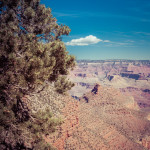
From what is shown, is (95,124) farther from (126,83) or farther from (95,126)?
(126,83)

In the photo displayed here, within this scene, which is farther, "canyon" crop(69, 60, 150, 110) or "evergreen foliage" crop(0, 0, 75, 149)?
"canyon" crop(69, 60, 150, 110)

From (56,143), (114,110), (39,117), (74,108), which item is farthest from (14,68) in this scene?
(114,110)

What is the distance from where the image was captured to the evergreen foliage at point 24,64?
14.5ft

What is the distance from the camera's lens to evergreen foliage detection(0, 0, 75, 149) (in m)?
4.43

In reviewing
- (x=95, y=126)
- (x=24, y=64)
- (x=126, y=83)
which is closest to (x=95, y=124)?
(x=95, y=126)

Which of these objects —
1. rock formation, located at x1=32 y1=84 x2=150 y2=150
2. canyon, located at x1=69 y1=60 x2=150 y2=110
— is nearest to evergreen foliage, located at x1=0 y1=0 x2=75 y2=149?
rock formation, located at x1=32 y1=84 x2=150 y2=150

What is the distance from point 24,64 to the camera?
4.48m

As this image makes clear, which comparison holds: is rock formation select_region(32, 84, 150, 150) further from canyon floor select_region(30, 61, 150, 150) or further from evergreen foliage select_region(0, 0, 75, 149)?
evergreen foliage select_region(0, 0, 75, 149)

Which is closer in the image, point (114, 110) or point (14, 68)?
point (14, 68)

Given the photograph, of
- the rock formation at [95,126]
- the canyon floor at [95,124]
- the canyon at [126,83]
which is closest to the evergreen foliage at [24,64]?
the canyon floor at [95,124]

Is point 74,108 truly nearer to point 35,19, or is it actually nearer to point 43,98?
point 43,98

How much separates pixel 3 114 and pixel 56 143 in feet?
34.7

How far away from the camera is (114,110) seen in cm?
3909

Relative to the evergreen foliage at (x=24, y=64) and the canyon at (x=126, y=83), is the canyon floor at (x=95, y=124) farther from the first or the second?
the canyon at (x=126, y=83)
